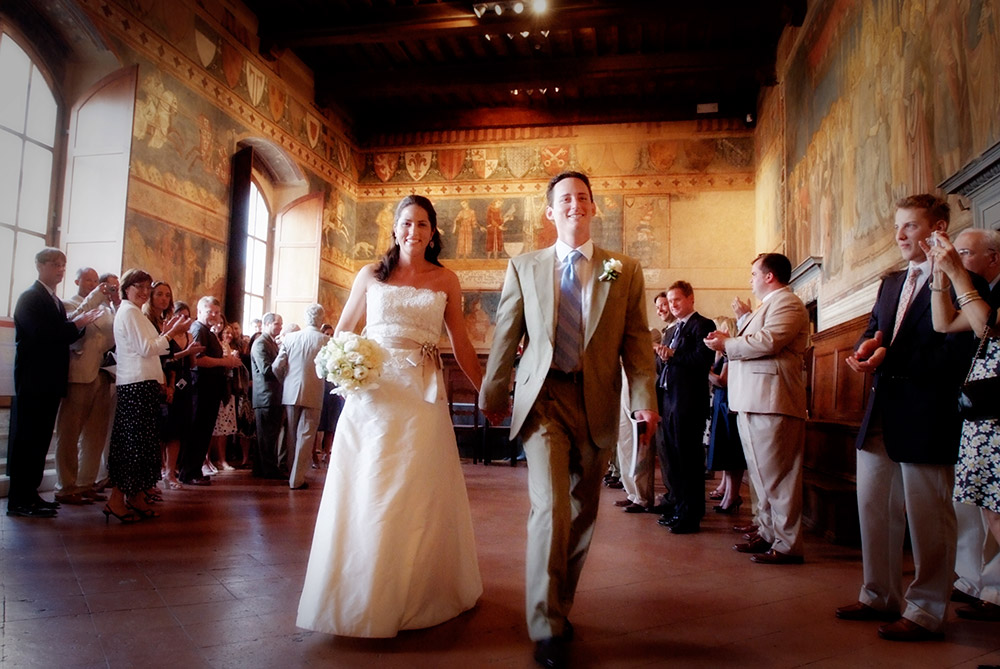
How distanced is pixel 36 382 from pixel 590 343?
15.5ft

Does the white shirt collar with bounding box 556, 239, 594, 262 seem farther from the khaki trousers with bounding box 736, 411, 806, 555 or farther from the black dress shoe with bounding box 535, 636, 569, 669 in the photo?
the khaki trousers with bounding box 736, 411, 806, 555

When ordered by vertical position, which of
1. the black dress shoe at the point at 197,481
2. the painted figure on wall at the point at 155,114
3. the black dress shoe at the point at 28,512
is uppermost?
the painted figure on wall at the point at 155,114

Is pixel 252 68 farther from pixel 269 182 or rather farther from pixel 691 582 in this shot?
pixel 691 582

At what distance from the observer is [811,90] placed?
9633 millimetres

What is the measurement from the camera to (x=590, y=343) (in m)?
2.64

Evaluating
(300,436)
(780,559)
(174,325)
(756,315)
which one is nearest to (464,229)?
(300,436)

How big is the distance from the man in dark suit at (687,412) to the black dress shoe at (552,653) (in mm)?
2958

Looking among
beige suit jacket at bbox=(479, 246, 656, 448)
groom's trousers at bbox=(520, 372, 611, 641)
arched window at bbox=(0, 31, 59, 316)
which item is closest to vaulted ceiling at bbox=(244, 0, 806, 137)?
arched window at bbox=(0, 31, 59, 316)

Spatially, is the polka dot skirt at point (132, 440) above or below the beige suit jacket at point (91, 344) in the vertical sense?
below

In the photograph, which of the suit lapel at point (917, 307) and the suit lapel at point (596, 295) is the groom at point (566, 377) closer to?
the suit lapel at point (596, 295)

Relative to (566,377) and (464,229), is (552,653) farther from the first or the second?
(464,229)

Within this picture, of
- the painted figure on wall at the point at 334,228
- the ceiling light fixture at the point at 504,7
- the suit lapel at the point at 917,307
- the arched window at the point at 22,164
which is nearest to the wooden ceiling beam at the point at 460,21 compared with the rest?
the ceiling light fixture at the point at 504,7

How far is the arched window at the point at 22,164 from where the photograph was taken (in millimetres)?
7934

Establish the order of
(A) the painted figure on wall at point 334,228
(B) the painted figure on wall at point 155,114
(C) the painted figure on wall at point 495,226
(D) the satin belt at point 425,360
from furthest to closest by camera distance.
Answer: (C) the painted figure on wall at point 495,226 → (A) the painted figure on wall at point 334,228 → (B) the painted figure on wall at point 155,114 → (D) the satin belt at point 425,360
